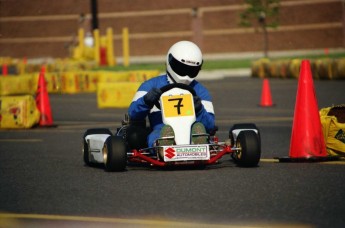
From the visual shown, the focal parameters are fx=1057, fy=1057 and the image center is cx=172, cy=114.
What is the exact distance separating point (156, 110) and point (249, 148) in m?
1.16

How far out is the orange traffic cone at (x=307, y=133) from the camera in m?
11.1

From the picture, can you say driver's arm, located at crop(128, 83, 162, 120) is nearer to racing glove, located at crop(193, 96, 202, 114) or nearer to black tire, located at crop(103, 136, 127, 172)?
racing glove, located at crop(193, 96, 202, 114)

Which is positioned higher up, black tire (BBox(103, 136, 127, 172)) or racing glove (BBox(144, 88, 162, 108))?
racing glove (BBox(144, 88, 162, 108))

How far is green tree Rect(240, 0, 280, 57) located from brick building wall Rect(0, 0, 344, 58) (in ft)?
2.25

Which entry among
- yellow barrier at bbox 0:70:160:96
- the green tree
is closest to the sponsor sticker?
yellow barrier at bbox 0:70:160:96

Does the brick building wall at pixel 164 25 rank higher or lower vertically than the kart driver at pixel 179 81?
higher

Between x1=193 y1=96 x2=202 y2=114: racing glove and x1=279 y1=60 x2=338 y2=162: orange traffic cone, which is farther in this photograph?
x1=279 y1=60 x2=338 y2=162: orange traffic cone

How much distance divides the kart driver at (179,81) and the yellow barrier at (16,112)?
6.29 meters

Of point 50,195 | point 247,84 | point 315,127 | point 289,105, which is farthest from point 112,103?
point 50,195

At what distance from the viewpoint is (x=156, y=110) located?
1112 cm

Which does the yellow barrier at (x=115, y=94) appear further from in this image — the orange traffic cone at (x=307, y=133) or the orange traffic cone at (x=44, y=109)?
the orange traffic cone at (x=307, y=133)

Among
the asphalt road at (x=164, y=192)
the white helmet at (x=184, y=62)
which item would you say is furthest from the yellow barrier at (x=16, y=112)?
the white helmet at (x=184, y=62)

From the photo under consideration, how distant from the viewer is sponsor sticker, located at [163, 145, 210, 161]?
1020 centimetres

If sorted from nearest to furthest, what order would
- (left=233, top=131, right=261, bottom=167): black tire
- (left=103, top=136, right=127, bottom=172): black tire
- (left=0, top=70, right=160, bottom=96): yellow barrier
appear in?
(left=103, top=136, right=127, bottom=172): black tire < (left=233, top=131, right=261, bottom=167): black tire < (left=0, top=70, right=160, bottom=96): yellow barrier
